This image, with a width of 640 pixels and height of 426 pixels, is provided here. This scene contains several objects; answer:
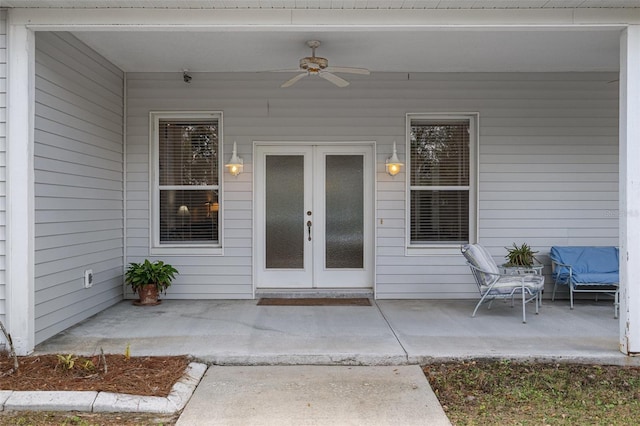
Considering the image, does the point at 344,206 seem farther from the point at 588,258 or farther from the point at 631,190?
the point at 631,190

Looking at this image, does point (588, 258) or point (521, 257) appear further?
point (588, 258)

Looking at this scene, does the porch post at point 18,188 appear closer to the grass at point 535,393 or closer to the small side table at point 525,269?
the grass at point 535,393

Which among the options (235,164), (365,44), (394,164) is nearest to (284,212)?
(235,164)

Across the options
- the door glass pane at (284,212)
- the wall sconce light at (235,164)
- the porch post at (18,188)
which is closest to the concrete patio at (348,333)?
the porch post at (18,188)

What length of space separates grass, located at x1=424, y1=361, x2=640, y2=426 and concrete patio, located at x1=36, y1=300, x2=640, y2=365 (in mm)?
130

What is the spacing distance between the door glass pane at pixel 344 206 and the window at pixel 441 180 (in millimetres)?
676

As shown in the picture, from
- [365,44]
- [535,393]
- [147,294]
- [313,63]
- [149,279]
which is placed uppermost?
[365,44]

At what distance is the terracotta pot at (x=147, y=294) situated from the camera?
554cm

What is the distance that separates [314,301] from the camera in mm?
5781

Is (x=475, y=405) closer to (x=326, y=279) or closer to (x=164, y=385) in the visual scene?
(x=164, y=385)

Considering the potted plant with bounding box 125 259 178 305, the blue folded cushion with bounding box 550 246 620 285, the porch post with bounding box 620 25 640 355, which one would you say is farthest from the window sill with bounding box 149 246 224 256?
the porch post with bounding box 620 25 640 355

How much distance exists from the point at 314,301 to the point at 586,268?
10.6ft

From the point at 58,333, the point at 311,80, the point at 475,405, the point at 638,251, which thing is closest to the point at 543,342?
the point at 638,251

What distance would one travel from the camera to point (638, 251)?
3773 mm
